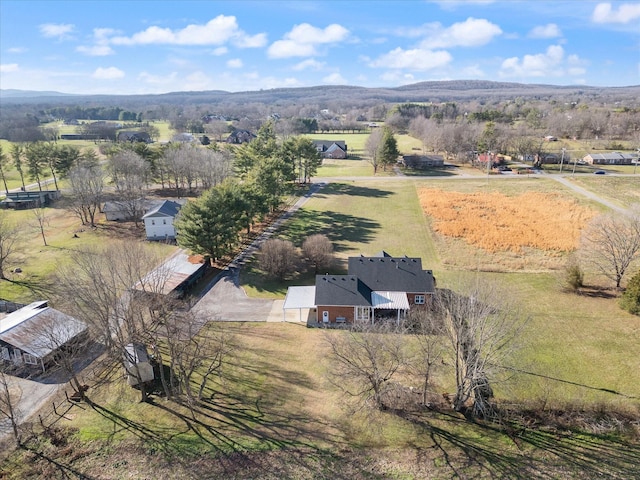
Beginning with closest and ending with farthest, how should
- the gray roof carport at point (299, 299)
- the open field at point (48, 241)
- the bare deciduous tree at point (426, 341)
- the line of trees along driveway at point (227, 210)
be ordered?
the bare deciduous tree at point (426, 341)
the gray roof carport at point (299, 299)
the open field at point (48, 241)
the line of trees along driveway at point (227, 210)

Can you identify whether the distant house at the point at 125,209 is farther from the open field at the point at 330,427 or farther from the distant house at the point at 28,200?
the open field at the point at 330,427

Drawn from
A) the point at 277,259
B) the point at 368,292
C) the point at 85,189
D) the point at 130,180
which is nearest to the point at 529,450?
the point at 368,292

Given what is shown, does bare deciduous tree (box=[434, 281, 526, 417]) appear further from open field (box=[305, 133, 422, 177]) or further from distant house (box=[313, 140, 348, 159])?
distant house (box=[313, 140, 348, 159])

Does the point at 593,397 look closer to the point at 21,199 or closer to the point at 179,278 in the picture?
the point at 179,278

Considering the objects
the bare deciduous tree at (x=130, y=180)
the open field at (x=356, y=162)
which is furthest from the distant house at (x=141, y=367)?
the open field at (x=356, y=162)

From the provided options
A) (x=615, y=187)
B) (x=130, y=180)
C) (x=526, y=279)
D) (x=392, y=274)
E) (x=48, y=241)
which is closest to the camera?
(x=392, y=274)

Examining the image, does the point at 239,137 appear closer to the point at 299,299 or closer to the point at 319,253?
the point at 319,253
